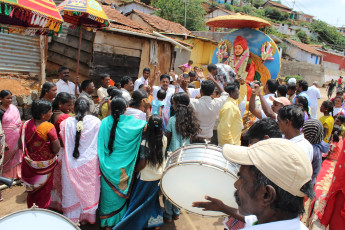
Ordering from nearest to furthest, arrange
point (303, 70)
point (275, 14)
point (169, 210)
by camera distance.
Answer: point (169, 210), point (303, 70), point (275, 14)

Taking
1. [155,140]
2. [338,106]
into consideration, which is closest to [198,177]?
[155,140]

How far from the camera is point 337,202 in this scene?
2635 millimetres

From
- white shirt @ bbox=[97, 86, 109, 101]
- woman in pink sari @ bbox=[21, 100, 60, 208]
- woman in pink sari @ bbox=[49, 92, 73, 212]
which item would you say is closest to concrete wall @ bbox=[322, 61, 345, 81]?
white shirt @ bbox=[97, 86, 109, 101]

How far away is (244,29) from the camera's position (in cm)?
990

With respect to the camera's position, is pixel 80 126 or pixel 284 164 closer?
pixel 284 164

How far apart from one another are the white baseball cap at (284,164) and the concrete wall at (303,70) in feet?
93.5

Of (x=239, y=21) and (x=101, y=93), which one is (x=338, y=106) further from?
(x=101, y=93)

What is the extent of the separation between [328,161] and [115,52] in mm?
6558

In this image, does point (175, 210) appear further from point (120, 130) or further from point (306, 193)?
point (306, 193)

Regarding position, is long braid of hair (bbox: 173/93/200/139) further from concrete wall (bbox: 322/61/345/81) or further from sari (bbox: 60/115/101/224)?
concrete wall (bbox: 322/61/345/81)

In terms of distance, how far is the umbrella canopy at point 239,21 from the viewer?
8.95 metres

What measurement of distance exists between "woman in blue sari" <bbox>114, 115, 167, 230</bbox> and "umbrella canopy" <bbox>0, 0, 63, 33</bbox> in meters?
2.30

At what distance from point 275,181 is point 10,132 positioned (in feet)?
14.5

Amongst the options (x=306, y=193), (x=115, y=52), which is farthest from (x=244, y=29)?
(x=306, y=193)
